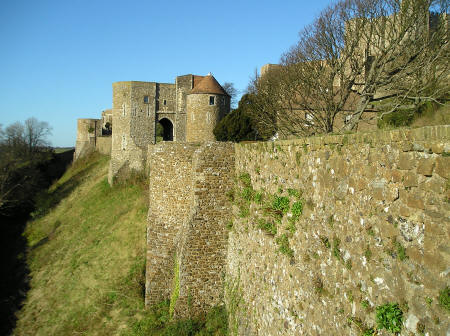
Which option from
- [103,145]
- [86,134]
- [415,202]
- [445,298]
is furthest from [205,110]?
[86,134]

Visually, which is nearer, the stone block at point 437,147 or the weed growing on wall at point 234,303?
the stone block at point 437,147

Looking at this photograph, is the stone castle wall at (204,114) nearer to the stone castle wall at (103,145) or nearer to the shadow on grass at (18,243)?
the shadow on grass at (18,243)

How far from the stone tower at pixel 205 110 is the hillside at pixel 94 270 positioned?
6272mm

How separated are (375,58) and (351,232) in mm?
14037

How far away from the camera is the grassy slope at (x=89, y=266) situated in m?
14.6

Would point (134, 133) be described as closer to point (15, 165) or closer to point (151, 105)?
point (151, 105)

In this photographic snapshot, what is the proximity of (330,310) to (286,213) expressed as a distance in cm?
209

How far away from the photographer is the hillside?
1345cm

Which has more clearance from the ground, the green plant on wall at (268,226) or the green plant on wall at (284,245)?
the green plant on wall at (268,226)

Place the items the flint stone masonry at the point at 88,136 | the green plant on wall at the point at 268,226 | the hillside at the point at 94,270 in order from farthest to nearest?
the flint stone masonry at the point at 88,136
the hillside at the point at 94,270
the green plant on wall at the point at 268,226

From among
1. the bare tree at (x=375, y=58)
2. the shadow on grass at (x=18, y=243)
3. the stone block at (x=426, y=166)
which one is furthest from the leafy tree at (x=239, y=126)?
the stone block at (x=426, y=166)

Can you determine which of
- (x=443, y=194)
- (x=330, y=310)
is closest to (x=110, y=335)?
(x=330, y=310)

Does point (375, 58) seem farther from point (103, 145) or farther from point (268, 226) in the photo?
point (103, 145)

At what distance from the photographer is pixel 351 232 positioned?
4.27 m
